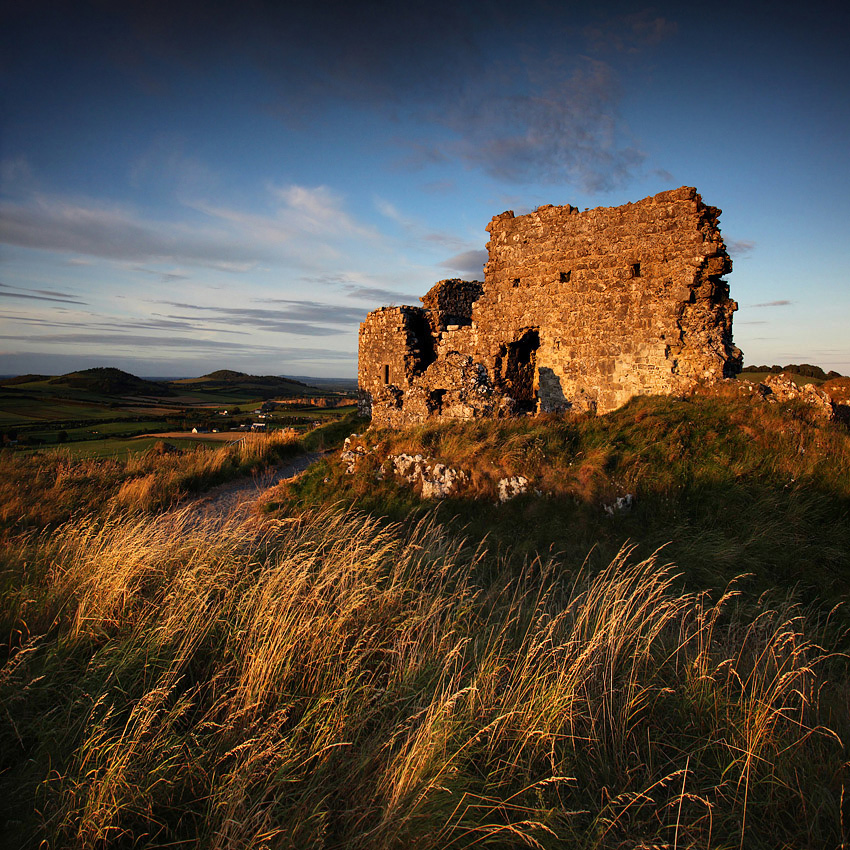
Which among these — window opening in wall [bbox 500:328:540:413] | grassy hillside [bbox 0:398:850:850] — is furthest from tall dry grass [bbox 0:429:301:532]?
window opening in wall [bbox 500:328:540:413]

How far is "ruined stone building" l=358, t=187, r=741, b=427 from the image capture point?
10727 mm

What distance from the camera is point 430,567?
4.92 metres

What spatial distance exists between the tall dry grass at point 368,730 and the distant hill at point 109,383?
111ft

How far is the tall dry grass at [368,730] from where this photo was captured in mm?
2062

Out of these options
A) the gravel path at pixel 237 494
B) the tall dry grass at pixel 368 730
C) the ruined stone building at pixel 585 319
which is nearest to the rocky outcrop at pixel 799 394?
the ruined stone building at pixel 585 319

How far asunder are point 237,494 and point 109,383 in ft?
98.0

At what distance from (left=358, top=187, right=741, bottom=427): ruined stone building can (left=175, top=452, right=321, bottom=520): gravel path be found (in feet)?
11.1

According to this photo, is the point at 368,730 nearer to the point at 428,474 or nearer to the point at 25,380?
the point at 428,474

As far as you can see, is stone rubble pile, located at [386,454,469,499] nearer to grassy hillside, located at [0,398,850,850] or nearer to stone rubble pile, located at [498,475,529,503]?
stone rubble pile, located at [498,475,529,503]

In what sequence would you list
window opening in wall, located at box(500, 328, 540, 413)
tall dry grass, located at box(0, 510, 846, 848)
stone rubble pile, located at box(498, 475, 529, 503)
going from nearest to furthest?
tall dry grass, located at box(0, 510, 846, 848) → stone rubble pile, located at box(498, 475, 529, 503) → window opening in wall, located at box(500, 328, 540, 413)

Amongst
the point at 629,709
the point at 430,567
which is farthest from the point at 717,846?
the point at 430,567

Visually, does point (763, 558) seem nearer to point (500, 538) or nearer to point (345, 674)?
point (500, 538)

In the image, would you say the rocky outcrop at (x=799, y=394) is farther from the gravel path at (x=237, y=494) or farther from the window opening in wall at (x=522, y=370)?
the gravel path at (x=237, y=494)

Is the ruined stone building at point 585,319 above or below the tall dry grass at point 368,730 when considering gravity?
above
